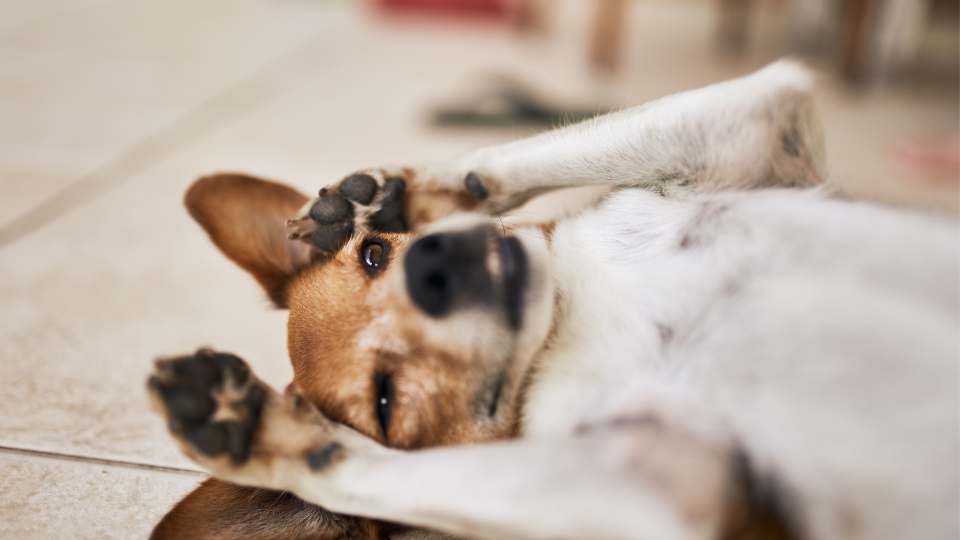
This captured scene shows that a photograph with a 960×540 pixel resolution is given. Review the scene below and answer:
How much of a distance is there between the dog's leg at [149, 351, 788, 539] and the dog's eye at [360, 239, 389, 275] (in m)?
0.33

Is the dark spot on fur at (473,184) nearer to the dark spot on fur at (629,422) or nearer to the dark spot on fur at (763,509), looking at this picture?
the dark spot on fur at (629,422)

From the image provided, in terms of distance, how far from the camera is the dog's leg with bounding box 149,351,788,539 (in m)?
1.16

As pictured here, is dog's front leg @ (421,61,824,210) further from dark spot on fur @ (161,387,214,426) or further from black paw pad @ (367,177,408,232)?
dark spot on fur @ (161,387,214,426)

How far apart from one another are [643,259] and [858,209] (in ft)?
1.24

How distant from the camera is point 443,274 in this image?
1380mm

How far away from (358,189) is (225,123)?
2228 mm

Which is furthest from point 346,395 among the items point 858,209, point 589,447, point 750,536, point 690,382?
point 858,209

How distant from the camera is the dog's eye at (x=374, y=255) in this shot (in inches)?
65.1

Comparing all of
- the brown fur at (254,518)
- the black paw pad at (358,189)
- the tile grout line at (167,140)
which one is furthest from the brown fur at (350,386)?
the tile grout line at (167,140)

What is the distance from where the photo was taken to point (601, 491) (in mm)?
1168

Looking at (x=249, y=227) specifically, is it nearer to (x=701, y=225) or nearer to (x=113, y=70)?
(x=701, y=225)

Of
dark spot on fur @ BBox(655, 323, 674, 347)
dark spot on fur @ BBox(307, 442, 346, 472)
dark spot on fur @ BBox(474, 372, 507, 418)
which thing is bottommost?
dark spot on fur @ BBox(307, 442, 346, 472)

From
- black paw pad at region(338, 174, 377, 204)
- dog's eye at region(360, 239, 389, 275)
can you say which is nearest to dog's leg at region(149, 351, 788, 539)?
dog's eye at region(360, 239, 389, 275)

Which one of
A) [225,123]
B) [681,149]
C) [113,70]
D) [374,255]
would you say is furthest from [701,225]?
[113,70]
